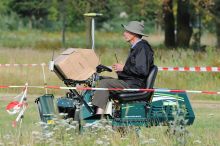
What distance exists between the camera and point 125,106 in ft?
35.8

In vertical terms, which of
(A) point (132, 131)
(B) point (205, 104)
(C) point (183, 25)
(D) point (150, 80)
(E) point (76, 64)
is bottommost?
(C) point (183, 25)

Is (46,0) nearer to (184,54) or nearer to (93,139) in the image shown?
(184,54)

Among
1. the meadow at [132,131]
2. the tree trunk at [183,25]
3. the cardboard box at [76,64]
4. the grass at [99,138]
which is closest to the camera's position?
the grass at [99,138]

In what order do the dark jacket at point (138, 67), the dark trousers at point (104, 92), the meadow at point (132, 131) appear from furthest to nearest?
Result: 1. the dark jacket at point (138, 67)
2. the dark trousers at point (104, 92)
3. the meadow at point (132, 131)

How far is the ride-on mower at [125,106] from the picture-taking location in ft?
35.7

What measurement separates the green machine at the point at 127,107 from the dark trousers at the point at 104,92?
4.5 inches

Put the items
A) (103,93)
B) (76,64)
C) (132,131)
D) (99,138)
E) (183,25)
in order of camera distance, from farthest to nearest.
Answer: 1. (183,25)
2. (76,64)
3. (103,93)
4. (132,131)
5. (99,138)

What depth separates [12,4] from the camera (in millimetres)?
56688

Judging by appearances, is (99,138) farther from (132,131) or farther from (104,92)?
(104,92)

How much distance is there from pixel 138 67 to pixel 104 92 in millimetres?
578

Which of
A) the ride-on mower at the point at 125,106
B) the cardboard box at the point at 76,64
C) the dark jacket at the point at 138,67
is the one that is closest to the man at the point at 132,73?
the dark jacket at the point at 138,67

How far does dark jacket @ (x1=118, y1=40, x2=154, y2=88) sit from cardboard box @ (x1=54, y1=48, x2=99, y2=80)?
0.47m

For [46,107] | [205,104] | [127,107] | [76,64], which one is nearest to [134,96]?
[127,107]

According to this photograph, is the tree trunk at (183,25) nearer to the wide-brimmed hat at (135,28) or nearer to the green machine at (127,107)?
the wide-brimmed hat at (135,28)
